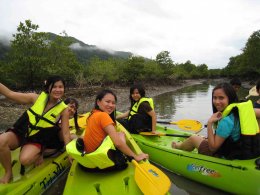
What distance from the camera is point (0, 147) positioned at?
3611 mm

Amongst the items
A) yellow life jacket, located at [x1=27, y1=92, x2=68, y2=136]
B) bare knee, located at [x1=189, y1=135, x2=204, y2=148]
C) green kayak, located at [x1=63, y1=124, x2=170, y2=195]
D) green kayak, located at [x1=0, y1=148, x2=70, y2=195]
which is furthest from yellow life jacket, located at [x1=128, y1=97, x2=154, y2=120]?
green kayak, located at [x1=63, y1=124, x2=170, y2=195]

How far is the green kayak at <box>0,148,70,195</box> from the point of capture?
3.47 m

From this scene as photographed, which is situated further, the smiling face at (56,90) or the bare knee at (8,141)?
the smiling face at (56,90)

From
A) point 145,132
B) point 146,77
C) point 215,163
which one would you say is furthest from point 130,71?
point 215,163

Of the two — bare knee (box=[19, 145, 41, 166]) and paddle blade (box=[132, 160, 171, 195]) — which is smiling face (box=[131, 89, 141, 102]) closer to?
bare knee (box=[19, 145, 41, 166])

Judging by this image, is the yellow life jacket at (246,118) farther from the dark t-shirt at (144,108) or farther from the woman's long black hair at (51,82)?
the dark t-shirt at (144,108)

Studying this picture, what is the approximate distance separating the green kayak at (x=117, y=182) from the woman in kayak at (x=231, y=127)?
0.97 m

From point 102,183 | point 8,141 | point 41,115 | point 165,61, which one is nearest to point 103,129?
point 102,183

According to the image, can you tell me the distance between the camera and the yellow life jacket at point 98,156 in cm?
304

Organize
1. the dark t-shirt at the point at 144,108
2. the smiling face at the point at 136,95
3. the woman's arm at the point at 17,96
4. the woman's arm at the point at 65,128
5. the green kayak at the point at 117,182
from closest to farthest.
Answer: the green kayak at the point at 117,182 < the woman's arm at the point at 17,96 < the woman's arm at the point at 65,128 < the dark t-shirt at the point at 144,108 < the smiling face at the point at 136,95

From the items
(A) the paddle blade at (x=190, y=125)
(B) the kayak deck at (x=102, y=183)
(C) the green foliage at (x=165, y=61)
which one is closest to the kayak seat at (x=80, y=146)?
(B) the kayak deck at (x=102, y=183)

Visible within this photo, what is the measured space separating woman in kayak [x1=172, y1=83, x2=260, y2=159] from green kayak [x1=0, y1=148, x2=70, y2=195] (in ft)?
8.01

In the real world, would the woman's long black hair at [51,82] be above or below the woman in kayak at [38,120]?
above

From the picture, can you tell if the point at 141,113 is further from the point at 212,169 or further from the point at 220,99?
the point at 220,99
